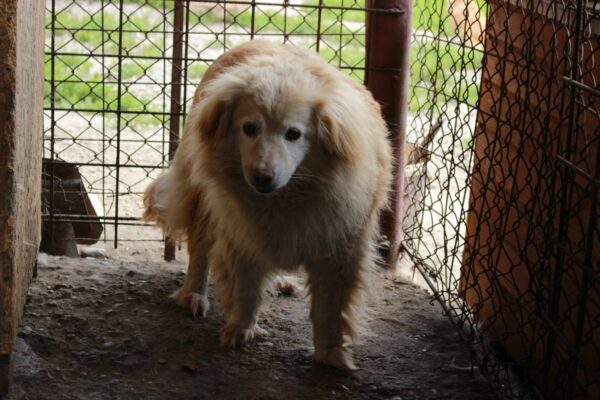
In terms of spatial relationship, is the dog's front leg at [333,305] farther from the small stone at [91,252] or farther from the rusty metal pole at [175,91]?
the small stone at [91,252]

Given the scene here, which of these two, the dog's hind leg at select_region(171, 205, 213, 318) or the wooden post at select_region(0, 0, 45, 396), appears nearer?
the wooden post at select_region(0, 0, 45, 396)

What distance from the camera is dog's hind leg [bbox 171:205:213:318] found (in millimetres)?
4105

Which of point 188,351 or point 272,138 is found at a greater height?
point 272,138

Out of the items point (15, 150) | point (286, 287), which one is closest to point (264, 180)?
point (15, 150)

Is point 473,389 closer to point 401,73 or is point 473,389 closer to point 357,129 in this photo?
point 357,129

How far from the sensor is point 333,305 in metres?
3.73

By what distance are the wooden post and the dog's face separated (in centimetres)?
81

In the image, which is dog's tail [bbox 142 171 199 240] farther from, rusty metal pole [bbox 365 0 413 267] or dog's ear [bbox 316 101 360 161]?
rusty metal pole [bbox 365 0 413 267]

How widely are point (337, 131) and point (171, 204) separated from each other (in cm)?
114

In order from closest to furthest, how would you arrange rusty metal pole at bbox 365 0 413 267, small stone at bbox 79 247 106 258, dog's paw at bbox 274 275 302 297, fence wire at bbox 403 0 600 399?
fence wire at bbox 403 0 600 399, dog's paw at bbox 274 275 302 297, rusty metal pole at bbox 365 0 413 267, small stone at bbox 79 247 106 258

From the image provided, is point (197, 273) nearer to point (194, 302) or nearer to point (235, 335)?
point (194, 302)

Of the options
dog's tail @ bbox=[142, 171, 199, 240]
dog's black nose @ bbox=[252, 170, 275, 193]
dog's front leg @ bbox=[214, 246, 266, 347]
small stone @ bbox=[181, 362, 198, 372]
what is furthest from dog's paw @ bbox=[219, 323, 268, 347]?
dog's black nose @ bbox=[252, 170, 275, 193]

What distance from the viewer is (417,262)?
15.7 feet

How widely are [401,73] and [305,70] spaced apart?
4.49 ft
